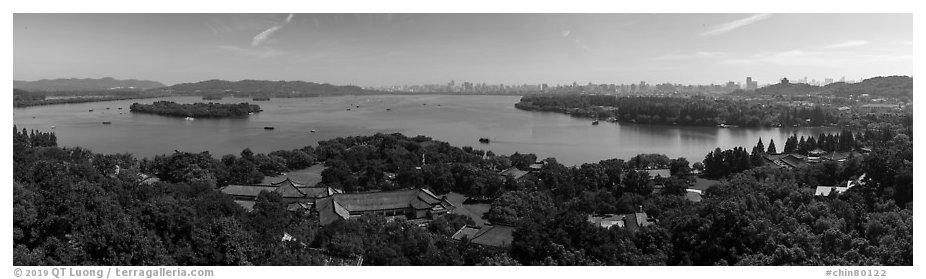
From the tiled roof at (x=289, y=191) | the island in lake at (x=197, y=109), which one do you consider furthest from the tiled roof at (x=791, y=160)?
the island in lake at (x=197, y=109)

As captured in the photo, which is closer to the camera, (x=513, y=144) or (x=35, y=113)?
(x=513, y=144)

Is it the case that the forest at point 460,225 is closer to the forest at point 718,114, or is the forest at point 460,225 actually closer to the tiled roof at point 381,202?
the tiled roof at point 381,202

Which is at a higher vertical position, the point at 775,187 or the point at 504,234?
the point at 775,187

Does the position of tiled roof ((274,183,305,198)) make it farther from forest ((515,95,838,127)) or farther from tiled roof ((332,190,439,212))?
forest ((515,95,838,127))

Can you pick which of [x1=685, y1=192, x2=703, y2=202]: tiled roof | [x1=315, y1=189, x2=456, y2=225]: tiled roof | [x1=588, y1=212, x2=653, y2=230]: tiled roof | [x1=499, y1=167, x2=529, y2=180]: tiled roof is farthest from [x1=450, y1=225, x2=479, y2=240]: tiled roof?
[x1=499, y1=167, x2=529, y2=180]: tiled roof
